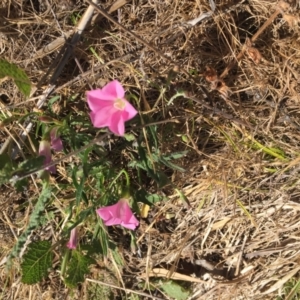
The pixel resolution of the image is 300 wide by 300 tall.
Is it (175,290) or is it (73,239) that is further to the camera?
(175,290)

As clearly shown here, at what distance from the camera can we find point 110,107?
138 cm

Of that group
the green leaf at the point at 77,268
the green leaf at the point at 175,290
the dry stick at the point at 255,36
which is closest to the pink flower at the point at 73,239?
the green leaf at the point at 77,268

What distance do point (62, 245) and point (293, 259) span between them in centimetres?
80

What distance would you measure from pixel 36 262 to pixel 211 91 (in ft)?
2.62

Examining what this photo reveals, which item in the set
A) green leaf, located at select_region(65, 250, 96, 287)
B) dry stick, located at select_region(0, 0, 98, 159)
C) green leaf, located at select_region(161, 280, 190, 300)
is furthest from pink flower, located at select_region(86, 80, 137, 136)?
green leaf, located at select_region(161, 280, 190, 300)

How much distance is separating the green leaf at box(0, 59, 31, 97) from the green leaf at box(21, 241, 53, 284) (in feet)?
1.66

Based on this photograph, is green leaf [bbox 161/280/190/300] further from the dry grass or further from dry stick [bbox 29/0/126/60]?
dry stick [bbox 29/0/126/60]

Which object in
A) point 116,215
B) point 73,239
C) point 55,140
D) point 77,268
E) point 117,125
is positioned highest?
point 117,125

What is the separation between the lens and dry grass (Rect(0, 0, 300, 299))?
164 centimetres

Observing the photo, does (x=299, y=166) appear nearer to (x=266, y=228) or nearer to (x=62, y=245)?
(x=266, y=228)

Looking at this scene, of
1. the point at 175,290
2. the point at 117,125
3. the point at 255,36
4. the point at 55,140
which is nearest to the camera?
the point at 117,125

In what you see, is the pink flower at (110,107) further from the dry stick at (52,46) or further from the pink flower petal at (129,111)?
the dry stick at (52,46)

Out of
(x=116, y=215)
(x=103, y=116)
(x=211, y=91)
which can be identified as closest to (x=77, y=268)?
(x=116, y=215)

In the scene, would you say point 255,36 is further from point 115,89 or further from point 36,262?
point 36,262
